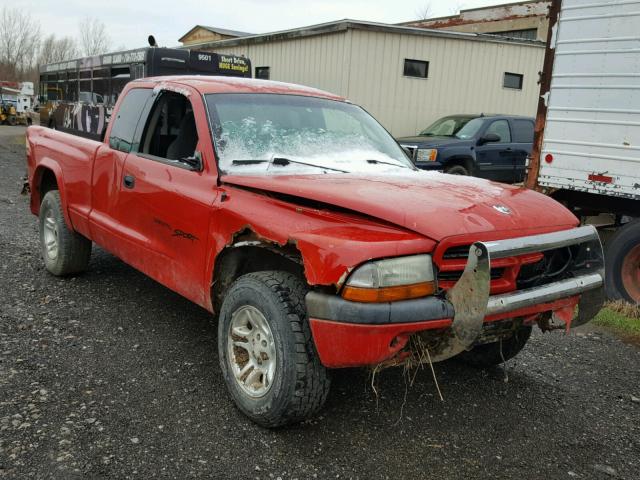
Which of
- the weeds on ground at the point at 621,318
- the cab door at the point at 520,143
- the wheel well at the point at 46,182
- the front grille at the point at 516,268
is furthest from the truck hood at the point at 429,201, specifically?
the cab door at the point at 520,143

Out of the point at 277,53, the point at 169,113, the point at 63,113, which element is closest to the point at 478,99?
the point at 277,53

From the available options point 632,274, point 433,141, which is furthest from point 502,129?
point 632,274

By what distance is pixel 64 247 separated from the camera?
5.20m

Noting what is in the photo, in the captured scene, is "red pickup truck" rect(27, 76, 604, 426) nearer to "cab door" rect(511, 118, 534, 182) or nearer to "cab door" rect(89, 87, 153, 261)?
"cab door" rect(89, 87, 153, 261)

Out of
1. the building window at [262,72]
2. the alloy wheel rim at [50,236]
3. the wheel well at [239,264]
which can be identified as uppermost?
the building window at [262,72]

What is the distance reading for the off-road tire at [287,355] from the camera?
2719 millimetres

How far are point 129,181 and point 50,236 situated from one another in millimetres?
1843

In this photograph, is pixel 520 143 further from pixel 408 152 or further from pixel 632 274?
pixel 408 152

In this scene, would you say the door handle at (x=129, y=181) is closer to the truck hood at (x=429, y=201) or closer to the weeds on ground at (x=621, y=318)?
the truck hood at (x=429, y=201)

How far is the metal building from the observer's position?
14148 mm

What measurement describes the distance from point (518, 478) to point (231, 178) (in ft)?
6.94

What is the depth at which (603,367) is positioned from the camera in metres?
4.14

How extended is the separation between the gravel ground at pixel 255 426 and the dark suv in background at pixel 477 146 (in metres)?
6.38

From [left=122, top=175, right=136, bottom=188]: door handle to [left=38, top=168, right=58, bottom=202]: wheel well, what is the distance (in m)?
1.73
